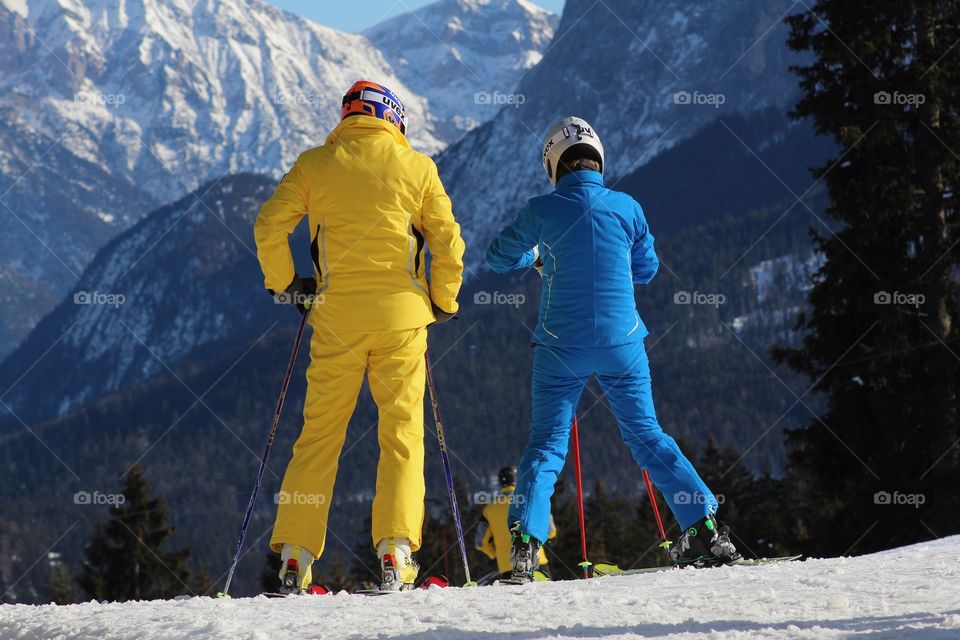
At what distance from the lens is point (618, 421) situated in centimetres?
634

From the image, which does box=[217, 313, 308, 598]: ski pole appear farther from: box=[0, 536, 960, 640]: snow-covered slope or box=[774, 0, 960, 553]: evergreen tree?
box=[774, 0, 960, 553]: evergreen tree

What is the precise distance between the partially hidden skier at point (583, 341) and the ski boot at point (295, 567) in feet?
3.66

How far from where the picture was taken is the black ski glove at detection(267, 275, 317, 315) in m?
6.42

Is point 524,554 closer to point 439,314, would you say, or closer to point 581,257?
point 439,314

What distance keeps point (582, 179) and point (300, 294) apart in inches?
70.7

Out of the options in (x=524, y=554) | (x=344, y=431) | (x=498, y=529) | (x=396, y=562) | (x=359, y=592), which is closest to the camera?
(x=359, y=592)

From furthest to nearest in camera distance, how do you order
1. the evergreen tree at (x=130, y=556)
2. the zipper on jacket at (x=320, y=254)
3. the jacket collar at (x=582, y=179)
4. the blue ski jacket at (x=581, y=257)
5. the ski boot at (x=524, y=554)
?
the evergreen tree at (x=130, y=556)
the jacket collar at (x=582, y=179)
the blue ski jacket at (x=581, y=257)
the zipper on jacket at (x=320, y=254)
the ski boot at (x=524, y=554)

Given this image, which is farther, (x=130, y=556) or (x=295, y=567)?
(x=130, y=556)

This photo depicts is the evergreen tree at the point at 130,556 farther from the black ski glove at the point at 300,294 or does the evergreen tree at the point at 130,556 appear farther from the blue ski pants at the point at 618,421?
the blue ski pants at the point at 618,421

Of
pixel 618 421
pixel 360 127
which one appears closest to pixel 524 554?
pixel 618 421

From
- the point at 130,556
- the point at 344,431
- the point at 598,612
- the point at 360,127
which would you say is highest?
Answer: the point at 130,556

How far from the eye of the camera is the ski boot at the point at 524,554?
6055 mm

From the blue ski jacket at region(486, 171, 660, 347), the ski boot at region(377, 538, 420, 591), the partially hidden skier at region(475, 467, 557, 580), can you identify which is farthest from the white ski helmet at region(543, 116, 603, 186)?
the partially hidden skier at region(475, 467, 557, 580)

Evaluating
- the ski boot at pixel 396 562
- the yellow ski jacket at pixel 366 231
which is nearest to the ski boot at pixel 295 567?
the ski boot at pixel 396 562
